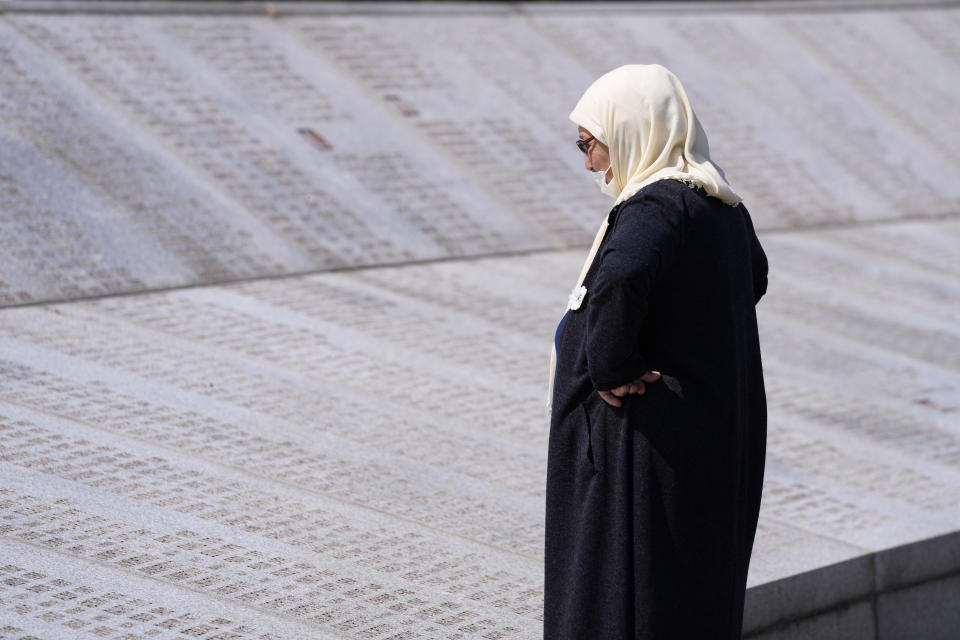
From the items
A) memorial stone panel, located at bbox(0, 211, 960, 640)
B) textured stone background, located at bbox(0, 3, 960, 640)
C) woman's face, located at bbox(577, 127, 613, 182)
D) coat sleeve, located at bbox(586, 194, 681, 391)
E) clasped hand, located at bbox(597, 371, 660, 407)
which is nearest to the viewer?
coat sleeve, located at bbox(586, 194, 681, 391)

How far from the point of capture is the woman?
2914 millimetres

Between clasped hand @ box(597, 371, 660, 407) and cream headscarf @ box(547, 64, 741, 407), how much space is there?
0.76 feet

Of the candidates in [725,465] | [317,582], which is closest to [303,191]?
[317,582]

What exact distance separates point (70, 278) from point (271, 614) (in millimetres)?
2894

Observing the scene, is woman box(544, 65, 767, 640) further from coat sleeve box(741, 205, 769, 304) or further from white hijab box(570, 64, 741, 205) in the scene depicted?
coat sleeve box(741, 205, 769, 304)

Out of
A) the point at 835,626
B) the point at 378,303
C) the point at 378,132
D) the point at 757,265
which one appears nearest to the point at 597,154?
the point at 757,265

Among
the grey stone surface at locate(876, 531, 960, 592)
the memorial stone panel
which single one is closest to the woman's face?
the memorial stone panel

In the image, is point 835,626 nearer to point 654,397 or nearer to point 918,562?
point 918,562

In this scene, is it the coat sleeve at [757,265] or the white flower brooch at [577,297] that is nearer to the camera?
the white flower brooch at [577,297]

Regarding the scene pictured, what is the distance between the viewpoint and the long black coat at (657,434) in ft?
9.50

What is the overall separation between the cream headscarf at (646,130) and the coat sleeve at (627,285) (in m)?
0.10

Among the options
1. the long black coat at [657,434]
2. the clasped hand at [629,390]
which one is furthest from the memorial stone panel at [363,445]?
the clasped hand at [629,390]

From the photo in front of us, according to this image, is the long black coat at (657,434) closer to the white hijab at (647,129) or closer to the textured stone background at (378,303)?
the white hijab at (647,129)

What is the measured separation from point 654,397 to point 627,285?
0.30 m
